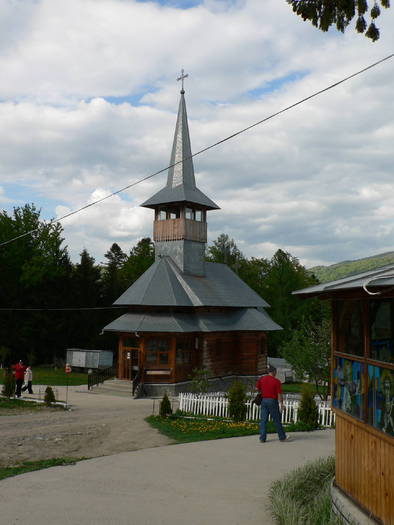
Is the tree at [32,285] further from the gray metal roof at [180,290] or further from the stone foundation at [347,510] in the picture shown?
the stone foundation at [347,510]

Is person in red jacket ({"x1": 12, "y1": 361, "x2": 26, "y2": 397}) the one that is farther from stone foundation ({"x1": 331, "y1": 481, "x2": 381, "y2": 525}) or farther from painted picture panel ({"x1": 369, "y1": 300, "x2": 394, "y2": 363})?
painted picture panel ({"x1": 369, "y1": 300, "x2": 394, "y2": 363})

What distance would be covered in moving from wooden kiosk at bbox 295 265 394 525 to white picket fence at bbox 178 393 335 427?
8.15 meters

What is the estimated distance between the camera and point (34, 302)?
44062 millimetres

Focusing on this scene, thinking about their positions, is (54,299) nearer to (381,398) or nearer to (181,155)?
(181,155)

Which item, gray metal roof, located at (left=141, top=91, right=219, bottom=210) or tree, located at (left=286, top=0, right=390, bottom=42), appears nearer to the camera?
tree, located at (left=286, top=0, right=390, bottom=42)

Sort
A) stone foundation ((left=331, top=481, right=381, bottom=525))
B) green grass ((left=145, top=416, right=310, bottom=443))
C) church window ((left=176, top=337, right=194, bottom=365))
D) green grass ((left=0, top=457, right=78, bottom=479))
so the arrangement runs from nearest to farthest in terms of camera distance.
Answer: stone foundation ((left=331, top=481, right=381, bottom=525))
green grass ((left=0, top=457, right=78, bottom=479))
green grass ((left=145, top=416, right=310, bottom=443))
church window ((left=176, top=337, right=194, bottom=365))

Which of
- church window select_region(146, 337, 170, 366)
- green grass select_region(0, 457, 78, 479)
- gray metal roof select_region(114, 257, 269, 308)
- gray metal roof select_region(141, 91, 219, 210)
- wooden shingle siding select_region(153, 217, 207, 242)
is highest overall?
gray metal roof select_region(141, 91, 219, 210)

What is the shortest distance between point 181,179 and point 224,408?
698 inches

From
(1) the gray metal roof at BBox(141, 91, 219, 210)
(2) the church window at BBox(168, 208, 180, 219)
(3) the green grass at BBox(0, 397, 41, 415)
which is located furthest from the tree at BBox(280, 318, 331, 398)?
(3) the green grass at BBox(0, 397, 41, 415)

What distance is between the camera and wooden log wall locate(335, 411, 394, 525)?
6.03 metres

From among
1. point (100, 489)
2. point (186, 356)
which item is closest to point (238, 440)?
point (100, 489)

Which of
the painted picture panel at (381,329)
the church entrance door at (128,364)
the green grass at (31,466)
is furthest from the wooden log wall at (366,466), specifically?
the church entrance door at (128,364)

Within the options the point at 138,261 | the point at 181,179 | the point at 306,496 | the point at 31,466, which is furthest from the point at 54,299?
the point at 306,496

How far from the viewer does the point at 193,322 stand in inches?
1137
